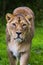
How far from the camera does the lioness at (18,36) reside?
598cm

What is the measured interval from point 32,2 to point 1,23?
2.21 meters

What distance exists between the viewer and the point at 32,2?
13.6 metres

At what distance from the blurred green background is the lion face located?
141cm

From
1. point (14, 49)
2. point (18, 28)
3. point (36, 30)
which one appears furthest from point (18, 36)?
point (36, 30)

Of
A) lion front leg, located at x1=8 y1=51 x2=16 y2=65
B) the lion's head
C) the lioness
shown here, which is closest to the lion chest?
the lioness

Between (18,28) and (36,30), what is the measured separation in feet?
17.9

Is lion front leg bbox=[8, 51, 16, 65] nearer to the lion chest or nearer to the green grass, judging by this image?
the lion chest

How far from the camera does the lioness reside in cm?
598

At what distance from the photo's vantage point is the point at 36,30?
37.3 ft

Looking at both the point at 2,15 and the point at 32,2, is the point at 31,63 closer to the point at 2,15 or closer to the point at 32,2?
the point at 2,15

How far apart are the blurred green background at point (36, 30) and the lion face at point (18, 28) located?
141 cm

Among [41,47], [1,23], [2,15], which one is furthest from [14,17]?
[2,15]

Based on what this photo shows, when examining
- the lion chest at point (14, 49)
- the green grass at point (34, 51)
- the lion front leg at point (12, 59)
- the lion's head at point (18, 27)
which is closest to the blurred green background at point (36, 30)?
the green grass at point (34, 51)

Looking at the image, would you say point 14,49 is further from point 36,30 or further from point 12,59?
point 36,30
